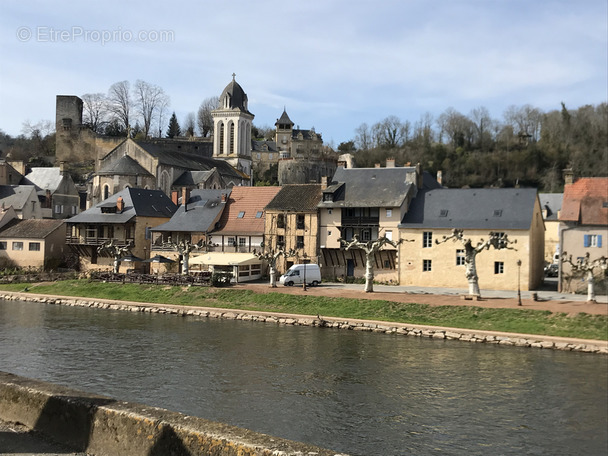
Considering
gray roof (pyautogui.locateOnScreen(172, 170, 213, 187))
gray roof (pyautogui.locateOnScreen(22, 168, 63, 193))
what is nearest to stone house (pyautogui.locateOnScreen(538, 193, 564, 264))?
gray roof (pyautogui.locateOnScreen(172, 170, 213, 187))

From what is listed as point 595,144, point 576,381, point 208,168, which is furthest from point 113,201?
point 595,144

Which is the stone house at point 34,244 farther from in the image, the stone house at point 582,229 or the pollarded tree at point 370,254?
the stone house at point 582,229

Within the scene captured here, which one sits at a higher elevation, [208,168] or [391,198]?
[208,168]

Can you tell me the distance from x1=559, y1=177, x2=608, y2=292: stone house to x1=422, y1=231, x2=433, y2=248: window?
7032 mm

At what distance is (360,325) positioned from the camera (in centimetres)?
2605

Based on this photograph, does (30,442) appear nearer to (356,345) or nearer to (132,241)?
(356,345)

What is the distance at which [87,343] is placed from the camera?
22688 mm

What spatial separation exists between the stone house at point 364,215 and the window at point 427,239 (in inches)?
67.6

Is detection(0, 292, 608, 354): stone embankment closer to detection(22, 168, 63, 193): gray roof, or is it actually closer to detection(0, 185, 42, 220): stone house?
detection(0, 185, 42, 220): stone house

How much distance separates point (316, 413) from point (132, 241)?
32.2 m

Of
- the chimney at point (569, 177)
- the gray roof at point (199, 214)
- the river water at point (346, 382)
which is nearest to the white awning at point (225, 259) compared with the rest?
the gray roof at point (199, 214)

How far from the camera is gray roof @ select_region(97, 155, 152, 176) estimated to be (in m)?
56.2

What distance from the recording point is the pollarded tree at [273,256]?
3384 cm

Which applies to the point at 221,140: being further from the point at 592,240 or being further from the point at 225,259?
the point at 592,240
